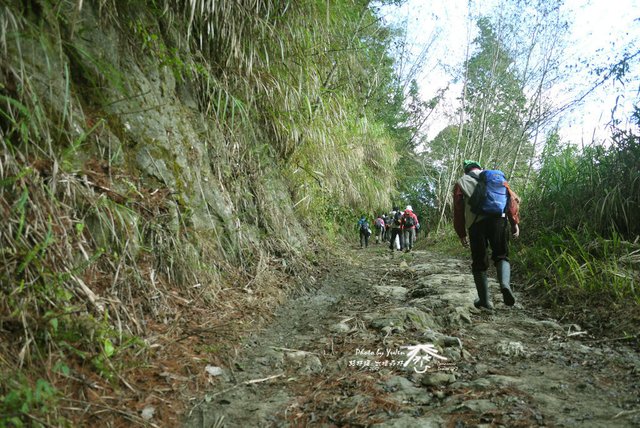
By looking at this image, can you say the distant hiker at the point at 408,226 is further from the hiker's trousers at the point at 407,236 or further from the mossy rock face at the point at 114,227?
the mossy rock face at the point at 114,227

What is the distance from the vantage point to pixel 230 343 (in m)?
2.24

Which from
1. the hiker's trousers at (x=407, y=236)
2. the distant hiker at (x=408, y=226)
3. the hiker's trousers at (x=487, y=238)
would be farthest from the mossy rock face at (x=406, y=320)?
the hiker's trousers at (x=407, y=236)

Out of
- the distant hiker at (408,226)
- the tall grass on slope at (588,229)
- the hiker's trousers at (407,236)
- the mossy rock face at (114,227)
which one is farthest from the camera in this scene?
the hiker's trousers at (407,236)

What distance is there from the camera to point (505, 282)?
3.36m

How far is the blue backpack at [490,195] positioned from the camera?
130 inches

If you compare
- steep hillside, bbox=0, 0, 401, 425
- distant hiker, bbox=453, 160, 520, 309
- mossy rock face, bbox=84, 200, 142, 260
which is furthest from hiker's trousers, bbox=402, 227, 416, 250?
mossy rock face, bbox=84, 200, 142, 260

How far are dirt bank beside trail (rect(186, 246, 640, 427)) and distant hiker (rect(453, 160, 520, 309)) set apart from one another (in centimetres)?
26

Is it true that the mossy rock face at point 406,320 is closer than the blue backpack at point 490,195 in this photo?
Yes

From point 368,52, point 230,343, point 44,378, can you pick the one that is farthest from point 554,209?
point 44,378

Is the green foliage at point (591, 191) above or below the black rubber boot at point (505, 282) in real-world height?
above

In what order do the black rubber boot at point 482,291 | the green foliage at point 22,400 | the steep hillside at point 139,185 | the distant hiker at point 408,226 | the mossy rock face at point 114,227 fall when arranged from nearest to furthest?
1. the green foliage at point 22,400
2. the steep hillside at point 139,185
3. the mossy rock face at point 114,227
4. the black rubber boot at point 482,291
5. the distant hiker at point 408,226

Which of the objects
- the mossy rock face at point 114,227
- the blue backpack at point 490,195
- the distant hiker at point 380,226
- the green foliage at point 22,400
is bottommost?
the distant hiker at point 380,226

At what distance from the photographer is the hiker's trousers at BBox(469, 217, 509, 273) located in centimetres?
341

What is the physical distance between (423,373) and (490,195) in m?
1.93
